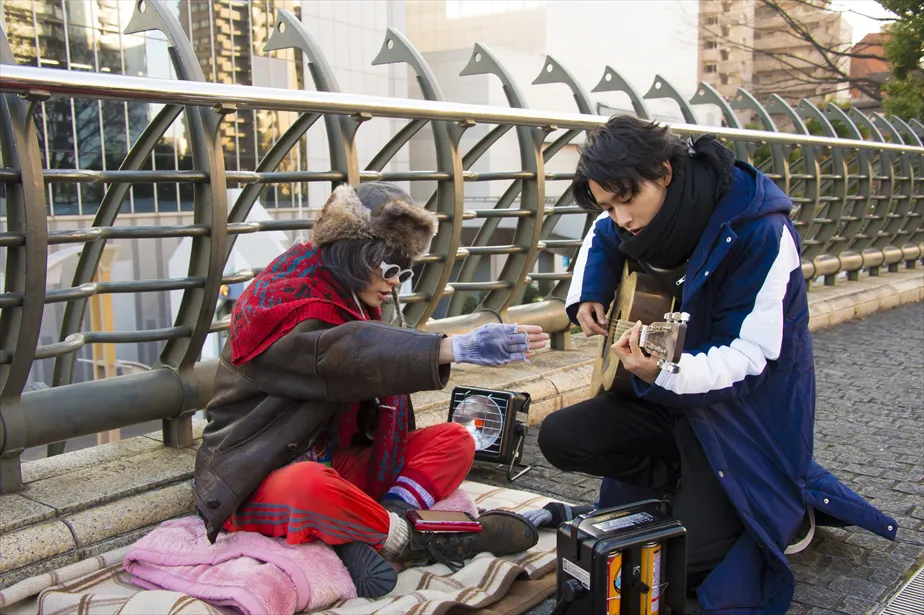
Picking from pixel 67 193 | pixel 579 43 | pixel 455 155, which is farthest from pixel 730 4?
pixel 455 155

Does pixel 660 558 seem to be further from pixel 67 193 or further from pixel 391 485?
pixel 67 193

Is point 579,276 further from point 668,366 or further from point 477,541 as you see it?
point 477,541

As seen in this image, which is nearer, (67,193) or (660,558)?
(660,558)

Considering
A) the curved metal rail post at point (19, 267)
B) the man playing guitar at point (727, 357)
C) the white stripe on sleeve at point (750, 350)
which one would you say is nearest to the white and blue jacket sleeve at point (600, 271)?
the man playing guitar at point (727, 357)

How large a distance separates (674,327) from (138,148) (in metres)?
2.26

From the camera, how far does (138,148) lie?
3.68 metres

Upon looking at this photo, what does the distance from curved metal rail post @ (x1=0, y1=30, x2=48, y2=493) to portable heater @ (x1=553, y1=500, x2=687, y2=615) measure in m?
1.77

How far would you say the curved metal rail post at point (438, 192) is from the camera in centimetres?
448

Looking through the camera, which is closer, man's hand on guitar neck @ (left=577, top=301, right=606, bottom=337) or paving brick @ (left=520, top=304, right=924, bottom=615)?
paving brick @ (left=520, top=304, right=924, bottom=615)

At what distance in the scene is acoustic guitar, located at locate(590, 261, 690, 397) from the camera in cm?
259

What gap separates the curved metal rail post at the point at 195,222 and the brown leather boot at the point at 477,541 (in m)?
1.12

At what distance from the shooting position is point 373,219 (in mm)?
2859

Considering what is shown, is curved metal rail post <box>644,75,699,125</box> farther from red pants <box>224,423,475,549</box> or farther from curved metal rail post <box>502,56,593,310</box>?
red pants <box>224,423,475,549</box>

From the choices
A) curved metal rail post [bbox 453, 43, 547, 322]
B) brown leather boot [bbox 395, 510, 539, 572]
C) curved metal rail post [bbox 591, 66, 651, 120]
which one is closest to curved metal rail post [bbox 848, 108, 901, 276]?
curved metal rail post [bbox 591, 66, 651, 120]
